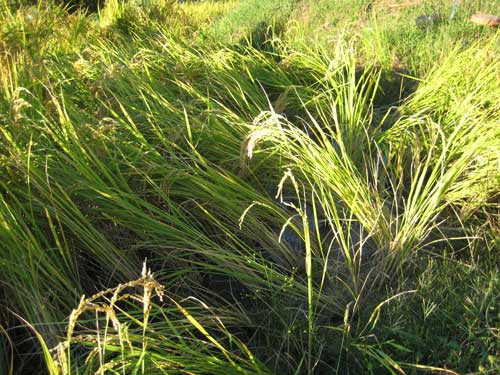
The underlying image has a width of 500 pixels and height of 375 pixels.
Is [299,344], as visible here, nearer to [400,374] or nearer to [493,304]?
[400,374]

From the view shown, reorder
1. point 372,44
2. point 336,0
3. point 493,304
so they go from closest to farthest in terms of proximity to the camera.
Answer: point 493,304, point 372,44, point 336,0

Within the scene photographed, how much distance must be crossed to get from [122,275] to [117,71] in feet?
3.79

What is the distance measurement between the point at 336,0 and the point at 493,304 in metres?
3.81

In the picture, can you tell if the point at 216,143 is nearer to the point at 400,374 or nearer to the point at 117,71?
the point at 117,71

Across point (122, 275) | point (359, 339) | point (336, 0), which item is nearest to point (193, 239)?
point (122, 275)

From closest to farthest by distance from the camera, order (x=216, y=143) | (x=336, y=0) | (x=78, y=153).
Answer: (x=78, y=153) → (x=216, y=143) → (x=336, y=0)

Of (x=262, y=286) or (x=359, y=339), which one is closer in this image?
(x=359, y=339)

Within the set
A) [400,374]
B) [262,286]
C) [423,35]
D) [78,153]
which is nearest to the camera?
[400,374]

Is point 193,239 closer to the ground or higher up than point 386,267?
higher up

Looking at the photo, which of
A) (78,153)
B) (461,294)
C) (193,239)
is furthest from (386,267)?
(78,153)

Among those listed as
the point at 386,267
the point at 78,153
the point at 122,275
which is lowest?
the point at 386,267

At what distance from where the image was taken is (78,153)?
1.73m

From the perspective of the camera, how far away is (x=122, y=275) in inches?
63.5

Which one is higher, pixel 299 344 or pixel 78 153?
pixel 78 153
